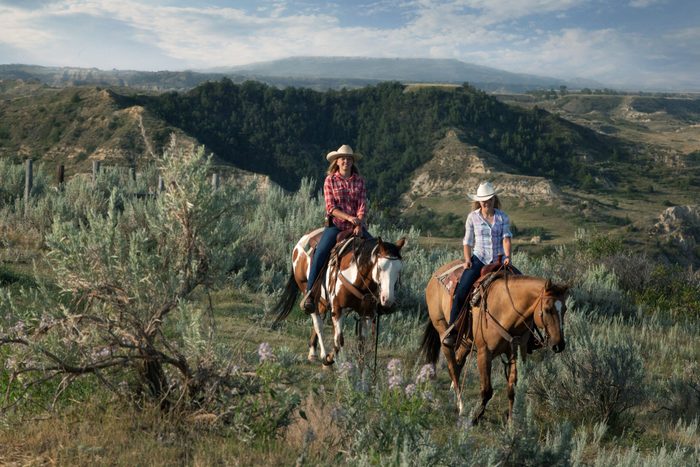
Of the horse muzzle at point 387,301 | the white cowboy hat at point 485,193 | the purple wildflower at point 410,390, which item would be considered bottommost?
the horse muzzle at point 387,301

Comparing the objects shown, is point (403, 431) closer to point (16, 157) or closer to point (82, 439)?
point (82, 439)

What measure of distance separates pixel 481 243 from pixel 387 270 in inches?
40.8

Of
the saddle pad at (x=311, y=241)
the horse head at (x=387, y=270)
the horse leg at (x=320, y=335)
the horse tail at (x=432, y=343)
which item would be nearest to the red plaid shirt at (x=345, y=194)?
the saddle pad at (x=311, y=241)

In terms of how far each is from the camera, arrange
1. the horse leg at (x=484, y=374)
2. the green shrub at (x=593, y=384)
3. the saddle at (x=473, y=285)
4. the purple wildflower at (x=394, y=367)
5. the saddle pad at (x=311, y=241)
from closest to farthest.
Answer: the purple wildflower at (x=394, y=367)
the horse leg at (x=484, y=374)
the saddle at (x=473, y=285)
the green shrub at (x=593, y=384)
the saddle pad at (x=311, y=241)

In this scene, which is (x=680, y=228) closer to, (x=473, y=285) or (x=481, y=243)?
(x=481, y=243)

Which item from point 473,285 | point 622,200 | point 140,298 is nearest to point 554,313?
point 473,285

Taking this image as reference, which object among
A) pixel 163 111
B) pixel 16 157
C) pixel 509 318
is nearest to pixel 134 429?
pixel 509 318

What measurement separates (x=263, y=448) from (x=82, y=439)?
116cm

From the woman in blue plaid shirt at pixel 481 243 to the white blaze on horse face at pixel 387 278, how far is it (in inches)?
25.2

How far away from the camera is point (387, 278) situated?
661cm

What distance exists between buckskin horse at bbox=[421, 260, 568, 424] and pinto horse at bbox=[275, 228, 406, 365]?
2.39ft

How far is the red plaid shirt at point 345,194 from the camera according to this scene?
768cm

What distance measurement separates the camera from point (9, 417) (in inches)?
180

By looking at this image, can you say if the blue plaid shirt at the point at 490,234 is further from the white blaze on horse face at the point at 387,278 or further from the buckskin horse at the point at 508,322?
the white blaze on horse face at the point at 387,278
